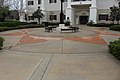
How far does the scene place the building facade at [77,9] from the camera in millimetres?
42237

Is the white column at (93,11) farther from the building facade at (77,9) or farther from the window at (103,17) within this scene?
the window at (103,17)

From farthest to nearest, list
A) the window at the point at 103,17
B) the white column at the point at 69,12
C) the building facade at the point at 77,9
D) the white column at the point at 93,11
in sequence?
the white column at the point at 69,12
the window at the point at 103,17
the building facade at the point at 77,9
the white column at the point at 93,11

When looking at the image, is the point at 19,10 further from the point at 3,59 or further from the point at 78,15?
the point at 3,59

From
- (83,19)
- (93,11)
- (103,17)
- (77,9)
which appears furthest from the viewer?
(83,19)

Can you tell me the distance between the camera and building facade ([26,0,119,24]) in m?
42.2

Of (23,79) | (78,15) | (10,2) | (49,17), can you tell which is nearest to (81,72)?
(23,79)

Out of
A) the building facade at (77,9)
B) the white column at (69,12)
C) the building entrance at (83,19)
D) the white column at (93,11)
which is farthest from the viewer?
the building entrance at (83,19)

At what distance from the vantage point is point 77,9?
151 feet

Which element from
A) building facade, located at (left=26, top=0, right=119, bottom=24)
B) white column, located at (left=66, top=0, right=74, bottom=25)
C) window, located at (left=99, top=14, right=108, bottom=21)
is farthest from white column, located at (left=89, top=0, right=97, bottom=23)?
white column, located at (left=66, top=0, right=74, bottom=25)

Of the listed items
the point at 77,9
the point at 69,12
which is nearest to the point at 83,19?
the point at 77,9

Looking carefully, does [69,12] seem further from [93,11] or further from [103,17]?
[103,17]

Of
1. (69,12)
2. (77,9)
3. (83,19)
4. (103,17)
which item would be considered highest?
(77,9)

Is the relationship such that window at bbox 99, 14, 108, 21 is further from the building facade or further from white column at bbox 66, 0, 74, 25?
Result: white column at bbox 66, 0, 74, 25

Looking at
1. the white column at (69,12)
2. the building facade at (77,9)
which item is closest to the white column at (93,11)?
the building facade at (77,9)
